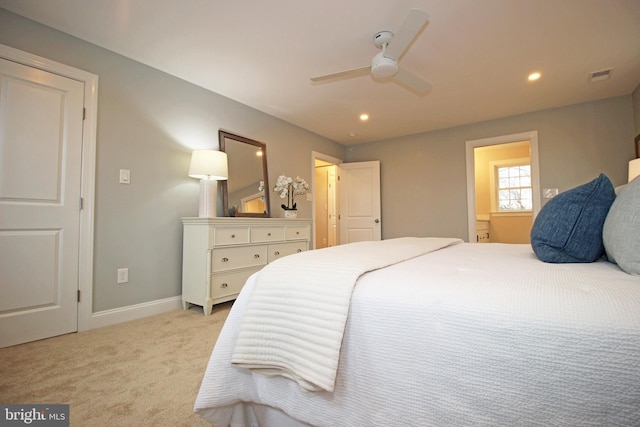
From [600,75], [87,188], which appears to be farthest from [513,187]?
[87,188]

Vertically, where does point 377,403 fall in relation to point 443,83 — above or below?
below

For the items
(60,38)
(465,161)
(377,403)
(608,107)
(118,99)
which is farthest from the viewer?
(465,161)

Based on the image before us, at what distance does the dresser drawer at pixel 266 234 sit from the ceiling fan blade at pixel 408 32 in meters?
2.04

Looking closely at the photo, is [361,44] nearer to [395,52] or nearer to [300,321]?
[395,52]

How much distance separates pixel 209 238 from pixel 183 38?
5.53 feet

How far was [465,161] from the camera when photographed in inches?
170

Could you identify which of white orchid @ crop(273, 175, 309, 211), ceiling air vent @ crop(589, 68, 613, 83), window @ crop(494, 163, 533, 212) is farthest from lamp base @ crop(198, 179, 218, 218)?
window @ crop(494, 163, 533, 212)

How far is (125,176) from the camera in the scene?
2494mm

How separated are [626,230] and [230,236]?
8.65 ft

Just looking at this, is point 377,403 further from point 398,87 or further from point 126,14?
point 398,87

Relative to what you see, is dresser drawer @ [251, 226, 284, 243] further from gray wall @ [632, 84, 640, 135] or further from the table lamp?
gray wall @ [632, 84, 640, 135]

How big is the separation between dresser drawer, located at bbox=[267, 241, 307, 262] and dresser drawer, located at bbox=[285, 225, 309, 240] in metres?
0.08

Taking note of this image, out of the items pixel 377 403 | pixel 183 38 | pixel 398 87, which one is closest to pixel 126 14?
pixel 183 38

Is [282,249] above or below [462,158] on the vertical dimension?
below
